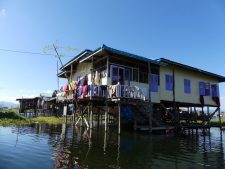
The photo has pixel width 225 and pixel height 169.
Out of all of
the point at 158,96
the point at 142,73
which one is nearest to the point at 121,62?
the point at 142,73

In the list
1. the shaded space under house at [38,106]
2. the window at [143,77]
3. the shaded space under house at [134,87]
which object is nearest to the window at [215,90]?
the shaded space under house at [134,87]

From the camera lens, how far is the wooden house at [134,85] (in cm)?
1859

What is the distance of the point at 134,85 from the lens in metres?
21.4

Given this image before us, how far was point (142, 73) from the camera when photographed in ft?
73.8

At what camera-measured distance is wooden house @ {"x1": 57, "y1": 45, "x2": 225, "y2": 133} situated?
18594mm

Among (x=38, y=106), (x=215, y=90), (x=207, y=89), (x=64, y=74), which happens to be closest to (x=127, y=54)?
(x=64, y=74)

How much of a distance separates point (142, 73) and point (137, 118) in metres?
4.22

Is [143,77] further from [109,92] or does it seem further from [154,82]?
[109,92]

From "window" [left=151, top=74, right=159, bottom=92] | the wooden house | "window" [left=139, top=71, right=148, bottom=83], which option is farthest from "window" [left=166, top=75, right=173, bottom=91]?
"window" [left=139, top=71, right=148, bottom=83]

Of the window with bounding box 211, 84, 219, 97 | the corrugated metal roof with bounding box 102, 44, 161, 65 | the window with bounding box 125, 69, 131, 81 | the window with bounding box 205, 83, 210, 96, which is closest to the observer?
the corrugated metal roof with bounding box 102, 44, 161, 65

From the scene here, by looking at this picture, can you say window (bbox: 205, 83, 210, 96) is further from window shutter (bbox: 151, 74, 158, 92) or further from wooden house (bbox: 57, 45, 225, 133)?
window shutter (bbox: 151, 74, 158, 92)

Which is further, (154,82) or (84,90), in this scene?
(154,82)

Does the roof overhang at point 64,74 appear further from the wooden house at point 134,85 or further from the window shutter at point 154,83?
the window shutter at point 154,83

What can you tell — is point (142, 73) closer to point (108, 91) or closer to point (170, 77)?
point (170, 77)
